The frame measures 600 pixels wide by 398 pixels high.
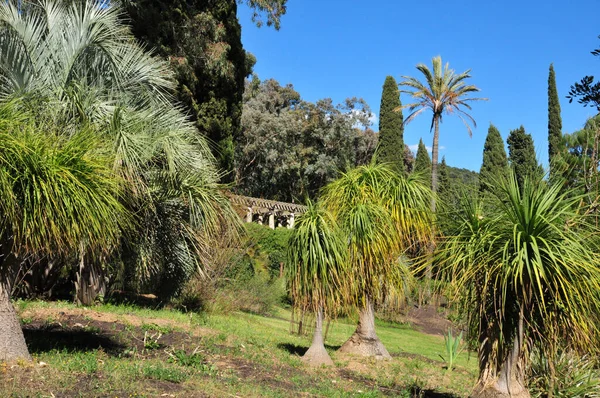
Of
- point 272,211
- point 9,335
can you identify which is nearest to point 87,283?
point 9,335

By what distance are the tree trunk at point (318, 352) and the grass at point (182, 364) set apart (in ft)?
0.64

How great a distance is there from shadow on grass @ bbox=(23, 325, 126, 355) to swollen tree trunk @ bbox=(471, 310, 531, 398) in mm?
4818

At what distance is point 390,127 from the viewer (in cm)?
3597

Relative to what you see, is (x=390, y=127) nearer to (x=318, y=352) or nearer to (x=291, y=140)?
(x=291, y=140)

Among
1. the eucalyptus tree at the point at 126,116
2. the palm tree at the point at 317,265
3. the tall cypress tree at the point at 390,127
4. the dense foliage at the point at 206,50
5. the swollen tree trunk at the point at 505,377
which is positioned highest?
the tall cypress tree at the point at 390,127

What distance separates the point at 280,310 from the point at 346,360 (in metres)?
9.73

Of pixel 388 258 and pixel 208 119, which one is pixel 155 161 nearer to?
pixel 388 258

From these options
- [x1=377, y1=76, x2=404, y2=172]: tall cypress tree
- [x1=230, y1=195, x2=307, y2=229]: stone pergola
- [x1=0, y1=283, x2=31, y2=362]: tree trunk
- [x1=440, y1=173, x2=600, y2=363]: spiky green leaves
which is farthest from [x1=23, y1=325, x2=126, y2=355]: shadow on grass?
[x1=377, y1=76, x2=404, y2=172]: tall cypress tree

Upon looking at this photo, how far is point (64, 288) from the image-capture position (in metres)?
14.2

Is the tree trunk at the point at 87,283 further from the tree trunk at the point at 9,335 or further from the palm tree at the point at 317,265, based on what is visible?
the tree trunk at the point at 9,335

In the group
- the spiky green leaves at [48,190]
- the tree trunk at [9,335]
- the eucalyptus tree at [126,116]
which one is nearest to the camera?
the spiky green leaves at [48,190]

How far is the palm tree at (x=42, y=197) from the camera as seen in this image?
5859 mm

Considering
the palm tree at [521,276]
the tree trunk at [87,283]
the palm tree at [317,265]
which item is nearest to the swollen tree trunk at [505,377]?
the palm tree at [521,276]

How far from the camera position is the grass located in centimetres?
609
